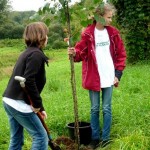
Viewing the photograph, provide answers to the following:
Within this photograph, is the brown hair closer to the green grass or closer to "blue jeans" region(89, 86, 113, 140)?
"blue jeans" region(89, 86, 113, 140)

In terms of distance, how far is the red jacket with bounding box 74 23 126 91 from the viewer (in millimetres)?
4965

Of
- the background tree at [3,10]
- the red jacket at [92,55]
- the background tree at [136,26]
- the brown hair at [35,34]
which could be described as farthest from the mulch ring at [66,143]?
the background tree at [3,10]

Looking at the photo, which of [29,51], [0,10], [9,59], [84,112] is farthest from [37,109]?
[0,10]

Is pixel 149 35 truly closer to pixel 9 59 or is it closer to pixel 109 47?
pixel 109 47

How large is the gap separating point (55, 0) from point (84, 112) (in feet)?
8.02

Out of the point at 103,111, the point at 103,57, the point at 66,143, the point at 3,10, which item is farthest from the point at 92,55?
the point at 3,10

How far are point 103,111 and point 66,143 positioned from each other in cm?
67

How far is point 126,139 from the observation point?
4.67m

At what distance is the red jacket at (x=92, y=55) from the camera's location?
4965 mm

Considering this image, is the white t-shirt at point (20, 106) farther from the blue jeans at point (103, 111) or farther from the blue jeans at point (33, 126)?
the blue jeans at point (103, 111)

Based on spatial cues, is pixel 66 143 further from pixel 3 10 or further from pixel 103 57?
pixel 3 10

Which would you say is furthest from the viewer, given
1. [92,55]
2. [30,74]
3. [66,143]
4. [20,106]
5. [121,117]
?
[121,117]

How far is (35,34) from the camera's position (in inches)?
161

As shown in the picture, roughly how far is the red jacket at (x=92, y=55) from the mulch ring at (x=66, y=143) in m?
0.78
